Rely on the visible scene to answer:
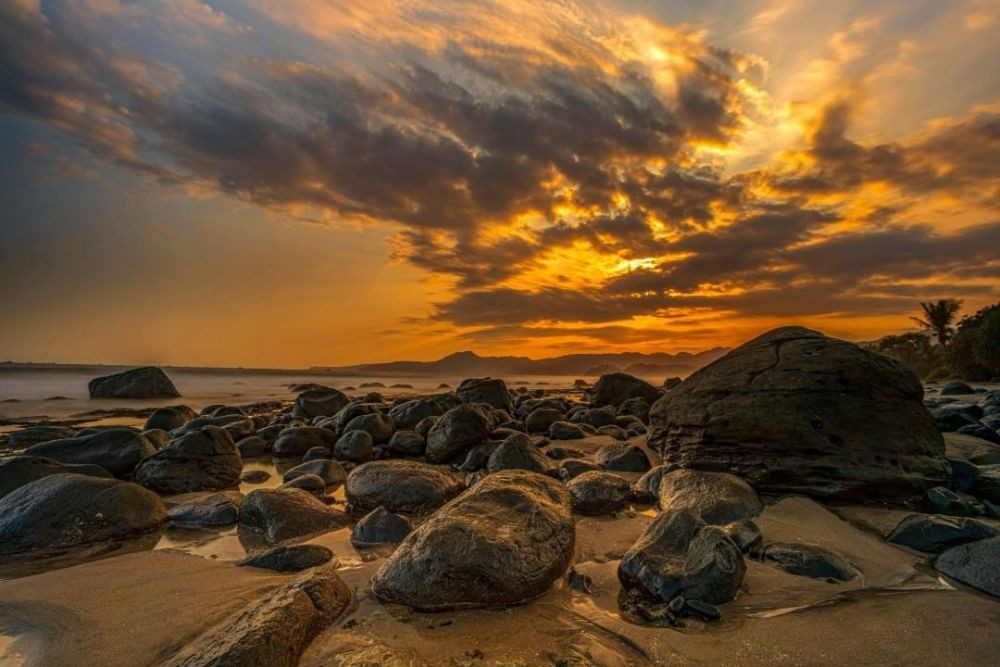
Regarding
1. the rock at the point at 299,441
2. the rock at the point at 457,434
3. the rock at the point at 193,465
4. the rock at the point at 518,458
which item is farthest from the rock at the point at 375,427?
the rock at the point at 518,458

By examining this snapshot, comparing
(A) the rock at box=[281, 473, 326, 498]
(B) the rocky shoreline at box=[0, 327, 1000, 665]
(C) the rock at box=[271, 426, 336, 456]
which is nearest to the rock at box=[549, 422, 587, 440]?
(B) the rocky shoreline at box=[0, 327, 1000, 665]

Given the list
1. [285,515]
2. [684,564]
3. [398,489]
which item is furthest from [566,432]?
[684,564]

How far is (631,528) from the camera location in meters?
4.80

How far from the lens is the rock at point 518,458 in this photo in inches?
281

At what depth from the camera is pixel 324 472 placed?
289 inches

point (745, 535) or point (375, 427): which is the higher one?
point (375, 427)

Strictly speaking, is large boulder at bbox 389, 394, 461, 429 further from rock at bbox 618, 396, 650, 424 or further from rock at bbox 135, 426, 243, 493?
rock at bbox 618, 396, 650, 424

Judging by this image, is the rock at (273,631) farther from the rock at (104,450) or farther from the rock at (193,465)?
the rock at (104,450)

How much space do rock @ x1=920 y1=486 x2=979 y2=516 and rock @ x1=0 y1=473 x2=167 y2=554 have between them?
7.76 meters

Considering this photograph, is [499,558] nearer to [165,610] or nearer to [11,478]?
[165,610]

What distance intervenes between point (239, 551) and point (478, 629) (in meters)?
2.80

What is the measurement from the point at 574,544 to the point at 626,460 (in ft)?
11.8

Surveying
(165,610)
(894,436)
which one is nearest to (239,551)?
(165,610)

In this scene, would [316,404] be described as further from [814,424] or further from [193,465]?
[814,424]
